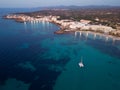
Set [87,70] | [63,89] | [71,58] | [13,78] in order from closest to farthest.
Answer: [63,89] → [13,78] → [87,70] → [71,58]

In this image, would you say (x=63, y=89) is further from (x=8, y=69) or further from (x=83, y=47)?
(x=83, y=47)

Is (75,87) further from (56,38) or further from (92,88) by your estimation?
(56,38)

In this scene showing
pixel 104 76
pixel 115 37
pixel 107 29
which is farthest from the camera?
pixel 107 29

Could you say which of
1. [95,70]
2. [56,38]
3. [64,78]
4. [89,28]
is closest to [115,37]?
[89,28]

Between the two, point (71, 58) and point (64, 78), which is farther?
point (71, 58)

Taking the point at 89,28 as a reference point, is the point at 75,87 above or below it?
below

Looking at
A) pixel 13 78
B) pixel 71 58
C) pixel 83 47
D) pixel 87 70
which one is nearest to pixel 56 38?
pixel 83 47
